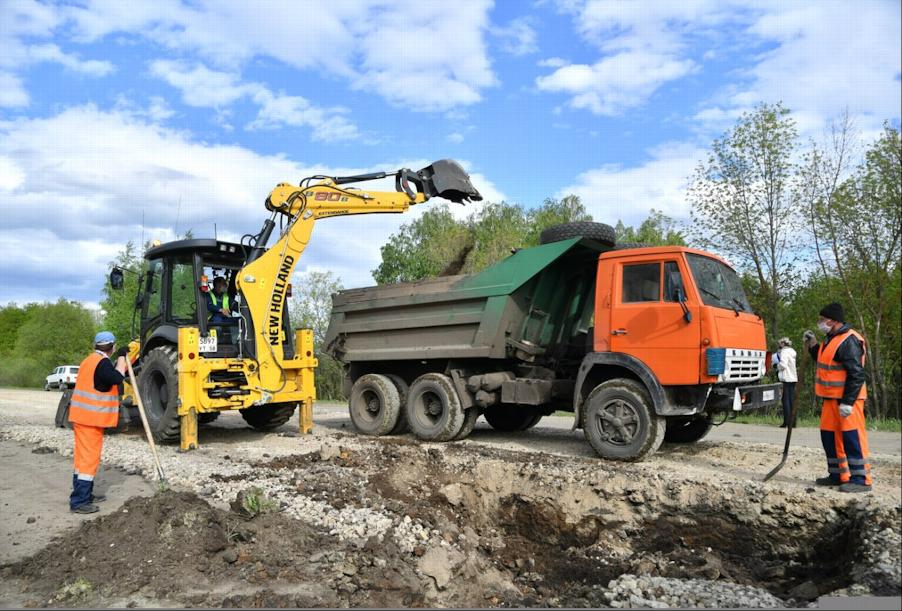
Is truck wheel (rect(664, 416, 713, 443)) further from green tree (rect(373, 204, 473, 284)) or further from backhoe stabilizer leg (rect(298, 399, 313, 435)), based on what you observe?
green tree (rect(373, 204, 473, 284))

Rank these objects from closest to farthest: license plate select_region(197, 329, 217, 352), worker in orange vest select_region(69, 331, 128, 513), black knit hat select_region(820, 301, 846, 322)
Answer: worker in orange vest select_region(69, 331, 128, 513) < black knit hat select_region(820, 301, 846, 322) < license plate select_region(197, 329, 217, 352)

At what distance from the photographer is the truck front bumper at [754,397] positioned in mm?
6812

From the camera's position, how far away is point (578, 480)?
21.2 feet

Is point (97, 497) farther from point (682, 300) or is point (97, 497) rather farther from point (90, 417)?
point (682, 300)

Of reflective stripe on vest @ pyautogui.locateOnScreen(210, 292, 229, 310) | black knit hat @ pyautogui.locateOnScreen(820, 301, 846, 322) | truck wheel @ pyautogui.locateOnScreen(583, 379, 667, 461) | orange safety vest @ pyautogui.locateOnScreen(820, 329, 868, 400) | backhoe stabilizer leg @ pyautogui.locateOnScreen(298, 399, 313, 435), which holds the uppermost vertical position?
reflective stripe on vest @ pyautogui.locateOnScreen(210, 292, 229, 310)

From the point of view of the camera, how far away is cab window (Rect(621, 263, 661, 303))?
733 cm

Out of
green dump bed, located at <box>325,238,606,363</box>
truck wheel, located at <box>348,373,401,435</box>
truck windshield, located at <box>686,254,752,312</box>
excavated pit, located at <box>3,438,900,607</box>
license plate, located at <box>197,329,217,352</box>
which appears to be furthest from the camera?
truck wheel, located at <box>348,373,401,435</box>

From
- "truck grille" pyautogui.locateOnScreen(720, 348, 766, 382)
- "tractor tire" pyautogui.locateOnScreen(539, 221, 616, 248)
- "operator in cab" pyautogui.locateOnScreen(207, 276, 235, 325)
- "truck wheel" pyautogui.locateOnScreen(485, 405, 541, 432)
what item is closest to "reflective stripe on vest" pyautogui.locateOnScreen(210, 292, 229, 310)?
"operator in cab" pyautogui.locateOnScreen(207, 276, 235, 325)

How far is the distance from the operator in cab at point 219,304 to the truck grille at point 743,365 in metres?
6.65

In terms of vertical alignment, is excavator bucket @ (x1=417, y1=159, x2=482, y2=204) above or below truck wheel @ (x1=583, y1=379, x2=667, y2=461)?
above

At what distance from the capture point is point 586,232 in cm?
814

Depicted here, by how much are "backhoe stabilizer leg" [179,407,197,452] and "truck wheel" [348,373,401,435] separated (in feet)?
8.54

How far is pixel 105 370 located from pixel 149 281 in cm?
431

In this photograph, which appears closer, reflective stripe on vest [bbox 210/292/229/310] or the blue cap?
the blue cap
